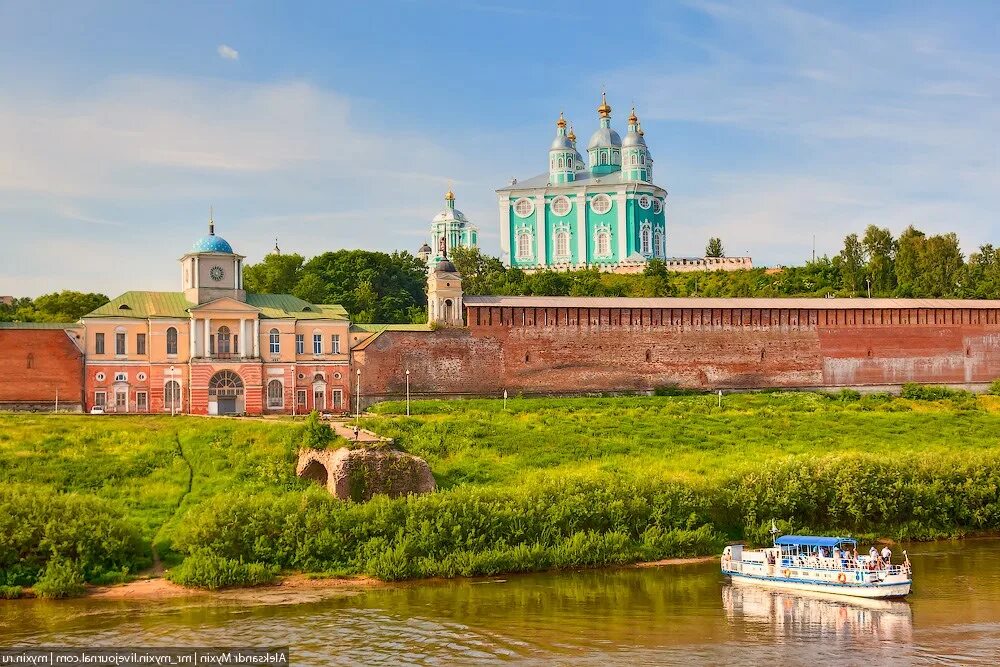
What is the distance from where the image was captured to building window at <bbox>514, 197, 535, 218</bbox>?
73750mm

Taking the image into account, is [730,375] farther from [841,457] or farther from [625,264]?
[625,264]

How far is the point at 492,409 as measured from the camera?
38500mm

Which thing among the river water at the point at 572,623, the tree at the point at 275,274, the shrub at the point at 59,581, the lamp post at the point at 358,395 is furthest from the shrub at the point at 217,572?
the tree at the point at 275,274

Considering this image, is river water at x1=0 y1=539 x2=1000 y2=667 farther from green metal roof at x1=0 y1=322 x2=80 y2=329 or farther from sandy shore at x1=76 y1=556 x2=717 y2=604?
green metal roof at x1=0 y1=322 x2=80 y2=329

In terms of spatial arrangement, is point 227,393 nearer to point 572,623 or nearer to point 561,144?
point 572,623

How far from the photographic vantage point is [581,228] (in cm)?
7225

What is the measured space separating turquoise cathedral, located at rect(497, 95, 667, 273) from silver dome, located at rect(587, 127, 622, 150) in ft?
0.29

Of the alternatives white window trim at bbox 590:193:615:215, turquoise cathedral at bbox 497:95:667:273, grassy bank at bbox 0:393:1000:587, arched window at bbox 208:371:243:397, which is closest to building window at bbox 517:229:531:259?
turquoise cathedral at bbox 497:95:667:273

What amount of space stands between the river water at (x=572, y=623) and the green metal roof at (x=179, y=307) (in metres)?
18.6

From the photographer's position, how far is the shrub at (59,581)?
21828mm

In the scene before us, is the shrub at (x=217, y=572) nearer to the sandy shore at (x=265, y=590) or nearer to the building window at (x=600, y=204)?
the sandy shore at (x=265, y=590)

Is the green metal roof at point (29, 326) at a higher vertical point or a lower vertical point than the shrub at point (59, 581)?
higher

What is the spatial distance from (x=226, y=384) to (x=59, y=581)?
17.8 metres

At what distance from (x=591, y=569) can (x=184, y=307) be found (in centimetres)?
2061
